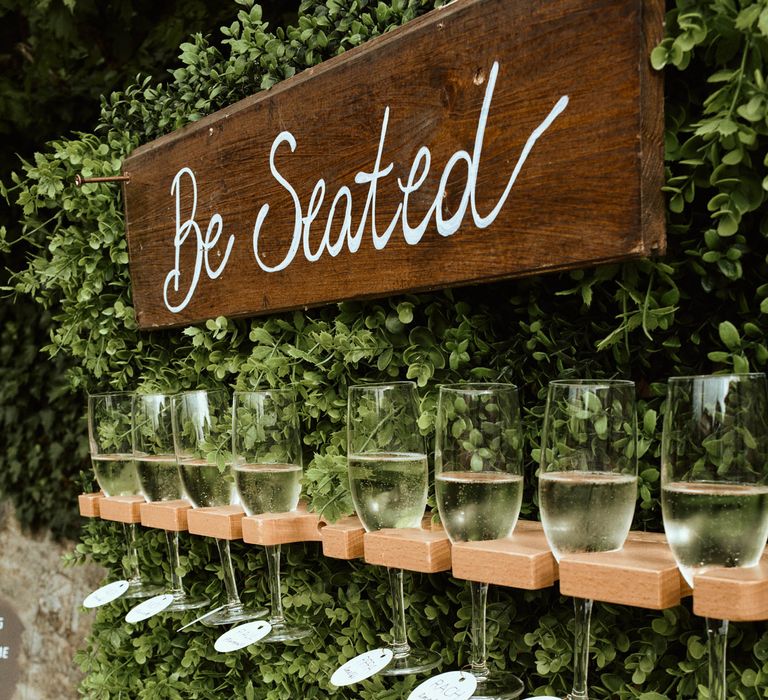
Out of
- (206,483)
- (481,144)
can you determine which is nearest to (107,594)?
(206,483)

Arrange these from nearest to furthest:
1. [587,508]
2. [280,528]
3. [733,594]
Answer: [733,594] → [587,508] → [280,528]

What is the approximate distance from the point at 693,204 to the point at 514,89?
0.26 m

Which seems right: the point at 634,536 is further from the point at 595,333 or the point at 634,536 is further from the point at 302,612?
the point at 302,612

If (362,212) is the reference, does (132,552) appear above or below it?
below

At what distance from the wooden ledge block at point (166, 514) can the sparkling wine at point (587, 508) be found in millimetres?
833


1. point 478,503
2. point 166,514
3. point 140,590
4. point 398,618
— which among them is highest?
point 478,503

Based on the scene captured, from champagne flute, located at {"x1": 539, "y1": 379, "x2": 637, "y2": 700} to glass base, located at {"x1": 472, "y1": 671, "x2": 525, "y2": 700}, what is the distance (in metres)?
0.26

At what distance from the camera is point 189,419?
4.89 ft

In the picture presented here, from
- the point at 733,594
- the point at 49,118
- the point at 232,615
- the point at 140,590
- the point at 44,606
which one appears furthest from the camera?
the point at 44,606

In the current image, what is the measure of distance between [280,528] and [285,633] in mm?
222

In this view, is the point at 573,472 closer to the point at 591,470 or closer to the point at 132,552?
the point at 591,470

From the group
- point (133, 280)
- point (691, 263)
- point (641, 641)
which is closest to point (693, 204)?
point (691, 263)

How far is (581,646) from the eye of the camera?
1.00 metres

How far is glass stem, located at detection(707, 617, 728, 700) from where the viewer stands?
34.3 inches
